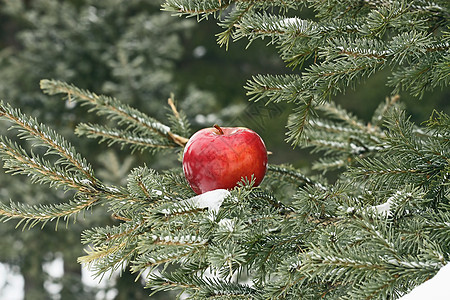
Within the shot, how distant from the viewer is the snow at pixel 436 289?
451 millimetres

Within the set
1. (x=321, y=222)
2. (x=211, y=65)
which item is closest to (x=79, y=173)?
(x=321, y=222)

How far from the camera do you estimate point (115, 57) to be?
333cm

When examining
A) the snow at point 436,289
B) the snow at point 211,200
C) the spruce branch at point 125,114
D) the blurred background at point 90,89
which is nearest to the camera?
the snow at point 436,289

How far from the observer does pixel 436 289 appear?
458mm

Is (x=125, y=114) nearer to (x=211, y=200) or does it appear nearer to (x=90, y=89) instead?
(x=211, y=200)

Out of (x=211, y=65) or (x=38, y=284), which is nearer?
(x=38, y=284)

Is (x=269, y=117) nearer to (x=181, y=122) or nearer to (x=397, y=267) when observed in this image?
(x=181, y=122)

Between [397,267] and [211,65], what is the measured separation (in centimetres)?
420

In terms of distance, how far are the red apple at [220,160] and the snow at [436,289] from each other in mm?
401

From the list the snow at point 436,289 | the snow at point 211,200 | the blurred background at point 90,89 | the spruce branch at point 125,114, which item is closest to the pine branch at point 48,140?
the snow at point 211,200

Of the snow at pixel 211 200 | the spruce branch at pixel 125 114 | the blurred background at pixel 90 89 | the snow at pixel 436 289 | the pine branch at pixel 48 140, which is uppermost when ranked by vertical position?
the snow at pixel 436 289

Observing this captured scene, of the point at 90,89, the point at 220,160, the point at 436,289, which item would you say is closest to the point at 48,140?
the point at 220,160

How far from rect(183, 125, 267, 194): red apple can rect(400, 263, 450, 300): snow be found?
1.32ft

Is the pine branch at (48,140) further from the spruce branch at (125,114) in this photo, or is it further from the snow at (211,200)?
the spruce branch at (125,114)
